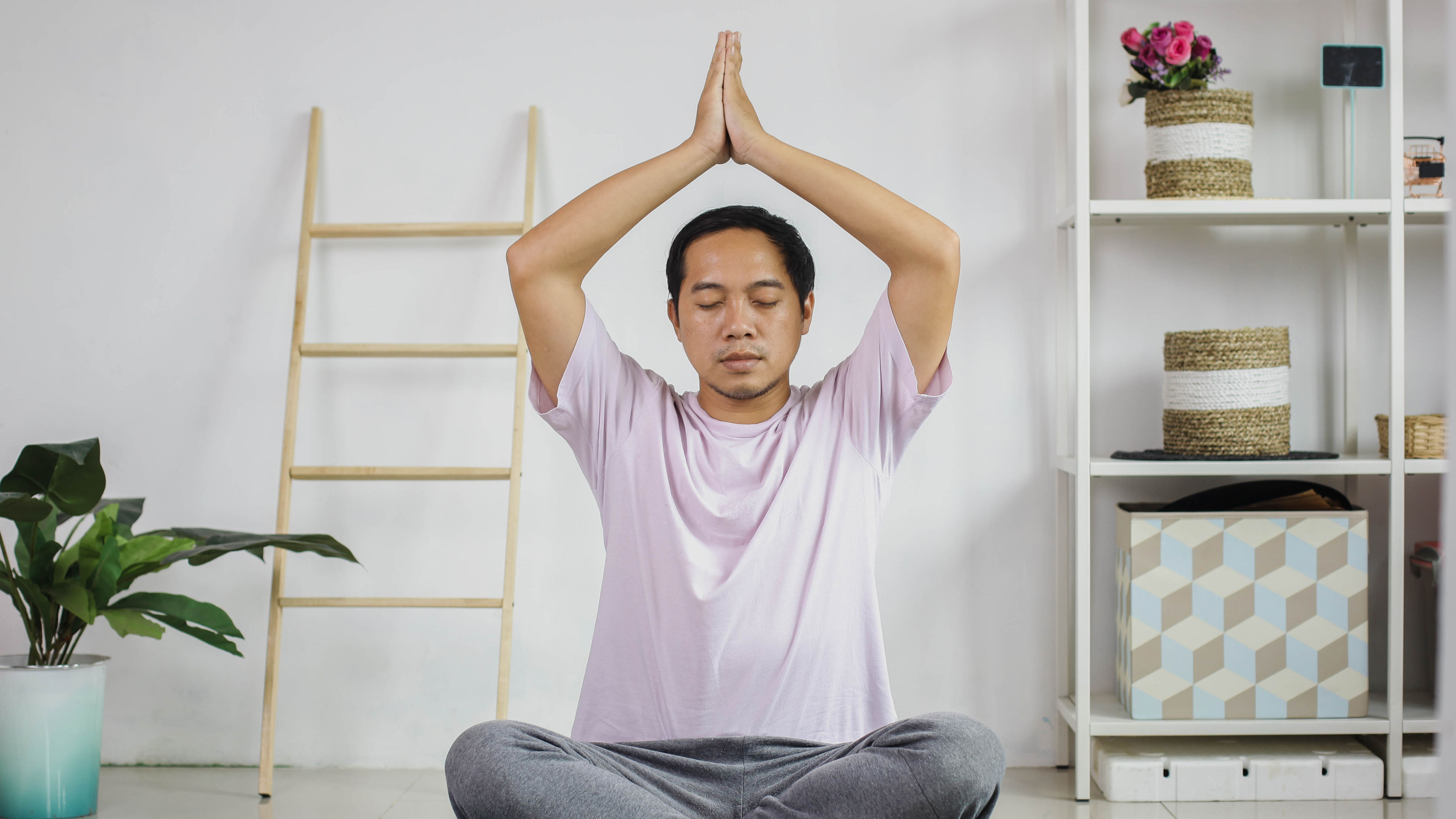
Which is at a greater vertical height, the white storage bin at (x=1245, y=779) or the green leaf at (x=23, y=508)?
the green leaf at (x=23, y=508)

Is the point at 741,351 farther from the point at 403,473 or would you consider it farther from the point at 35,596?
the point at 35,596

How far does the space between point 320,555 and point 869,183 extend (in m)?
1.77

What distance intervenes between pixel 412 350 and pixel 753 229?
1.23 meters

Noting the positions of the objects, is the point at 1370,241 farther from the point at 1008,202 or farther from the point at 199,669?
the point at 199,669

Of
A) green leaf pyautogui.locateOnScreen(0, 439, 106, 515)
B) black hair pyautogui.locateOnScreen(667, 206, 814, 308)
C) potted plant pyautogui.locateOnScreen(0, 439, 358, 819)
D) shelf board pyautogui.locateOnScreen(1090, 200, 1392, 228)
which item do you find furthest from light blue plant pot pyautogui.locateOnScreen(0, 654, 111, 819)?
shelf board pyautogui.locateOnScreen(1090, 200, 1392, 228)

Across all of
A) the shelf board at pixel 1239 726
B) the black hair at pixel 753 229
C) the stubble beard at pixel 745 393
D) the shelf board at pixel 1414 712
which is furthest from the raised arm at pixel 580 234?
the shelf board at pixel 1414 712

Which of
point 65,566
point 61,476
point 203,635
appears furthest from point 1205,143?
point 65,566

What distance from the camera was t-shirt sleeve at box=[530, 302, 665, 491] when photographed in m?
1.46

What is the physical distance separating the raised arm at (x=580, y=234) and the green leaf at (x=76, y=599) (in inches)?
51.3

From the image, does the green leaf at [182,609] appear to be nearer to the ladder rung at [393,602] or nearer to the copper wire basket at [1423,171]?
the ladder rung at [393,602]

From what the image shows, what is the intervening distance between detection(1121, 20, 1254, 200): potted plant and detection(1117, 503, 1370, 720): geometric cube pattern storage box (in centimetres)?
73

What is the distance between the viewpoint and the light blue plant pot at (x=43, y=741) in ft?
6.97

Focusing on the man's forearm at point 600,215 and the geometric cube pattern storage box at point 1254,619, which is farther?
the geometric cube pattern storage box at point 1254,619

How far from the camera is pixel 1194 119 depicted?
227 centimetres
